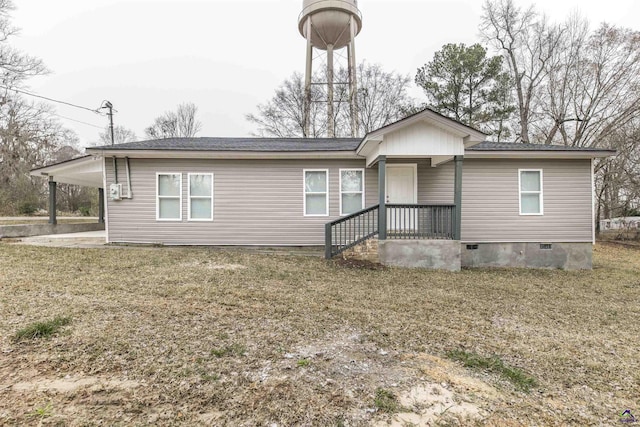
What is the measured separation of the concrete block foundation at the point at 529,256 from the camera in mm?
8711

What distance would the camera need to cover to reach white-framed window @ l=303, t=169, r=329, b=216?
352 inches

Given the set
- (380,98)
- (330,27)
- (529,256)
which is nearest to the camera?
(529,256)

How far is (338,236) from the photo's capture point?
336 inches

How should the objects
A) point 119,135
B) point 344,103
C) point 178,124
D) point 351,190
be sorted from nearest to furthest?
point 351,190 < point 344,103 < point 178,124 < point 119,135

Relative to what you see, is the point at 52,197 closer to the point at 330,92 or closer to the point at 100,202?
the point at 100,202

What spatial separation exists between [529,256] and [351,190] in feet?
17.3

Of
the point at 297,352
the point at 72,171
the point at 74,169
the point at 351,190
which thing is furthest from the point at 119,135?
the point at 297,352

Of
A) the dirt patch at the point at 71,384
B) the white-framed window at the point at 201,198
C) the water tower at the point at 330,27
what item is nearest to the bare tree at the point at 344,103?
the water tower at the point at 330,27

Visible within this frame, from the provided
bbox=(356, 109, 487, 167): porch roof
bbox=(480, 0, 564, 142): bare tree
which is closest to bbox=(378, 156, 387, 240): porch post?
bbox=(356, 109, 487, 167): porch roof

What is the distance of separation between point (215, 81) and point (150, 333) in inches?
1514

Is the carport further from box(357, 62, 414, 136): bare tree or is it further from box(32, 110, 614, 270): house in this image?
box(357, 62, 414, 136): bare tree

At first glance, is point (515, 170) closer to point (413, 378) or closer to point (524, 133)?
point (413, 378)

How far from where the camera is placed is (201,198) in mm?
8875

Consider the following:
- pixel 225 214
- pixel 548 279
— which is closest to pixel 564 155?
pixel 548 279
